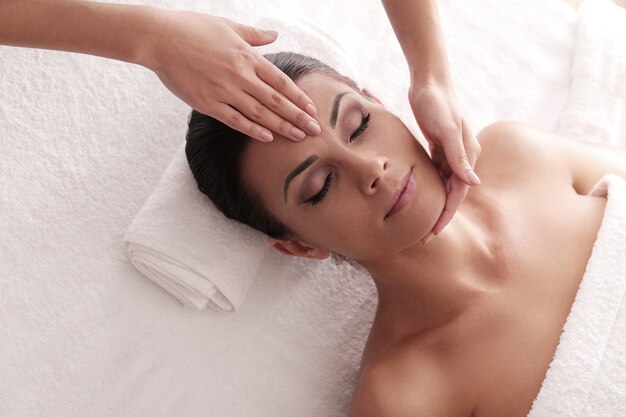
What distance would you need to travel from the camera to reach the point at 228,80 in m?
1.20

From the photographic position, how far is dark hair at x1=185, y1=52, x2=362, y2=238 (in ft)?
4.37

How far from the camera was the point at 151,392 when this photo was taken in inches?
57.5

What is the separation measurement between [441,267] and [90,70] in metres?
0.91

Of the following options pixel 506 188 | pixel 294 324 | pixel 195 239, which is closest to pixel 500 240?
pixel 506 188

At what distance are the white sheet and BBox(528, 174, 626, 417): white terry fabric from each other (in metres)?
0.45

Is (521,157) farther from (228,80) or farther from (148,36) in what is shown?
(148,36)

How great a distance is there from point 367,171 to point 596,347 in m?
0.55

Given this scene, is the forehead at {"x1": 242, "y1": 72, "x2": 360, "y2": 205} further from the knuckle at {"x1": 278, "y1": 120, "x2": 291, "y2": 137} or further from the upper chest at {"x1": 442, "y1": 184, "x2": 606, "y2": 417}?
the upper chest at {"x1": 442, "y1": 184, "x2": 606, "y2": 417}

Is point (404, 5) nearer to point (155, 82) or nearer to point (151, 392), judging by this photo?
point (155, 82)

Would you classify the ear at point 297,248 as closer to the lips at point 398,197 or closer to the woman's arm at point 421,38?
the lips at point 398,197

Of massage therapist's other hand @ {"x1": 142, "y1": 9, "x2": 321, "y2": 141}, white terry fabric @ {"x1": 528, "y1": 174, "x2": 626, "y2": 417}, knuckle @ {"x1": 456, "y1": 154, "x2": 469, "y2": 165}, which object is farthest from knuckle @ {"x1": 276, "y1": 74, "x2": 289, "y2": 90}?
white terry fabric @ {"x1": 528, "y1": 174, "x2": 626, "y2": 417}

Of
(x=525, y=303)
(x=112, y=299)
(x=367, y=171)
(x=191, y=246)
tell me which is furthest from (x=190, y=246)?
(x=525, y=303)

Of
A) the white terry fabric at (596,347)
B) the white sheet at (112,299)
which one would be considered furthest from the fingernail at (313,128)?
the white terry fabric at (596,347)

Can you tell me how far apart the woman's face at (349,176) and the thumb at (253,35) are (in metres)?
0.10
